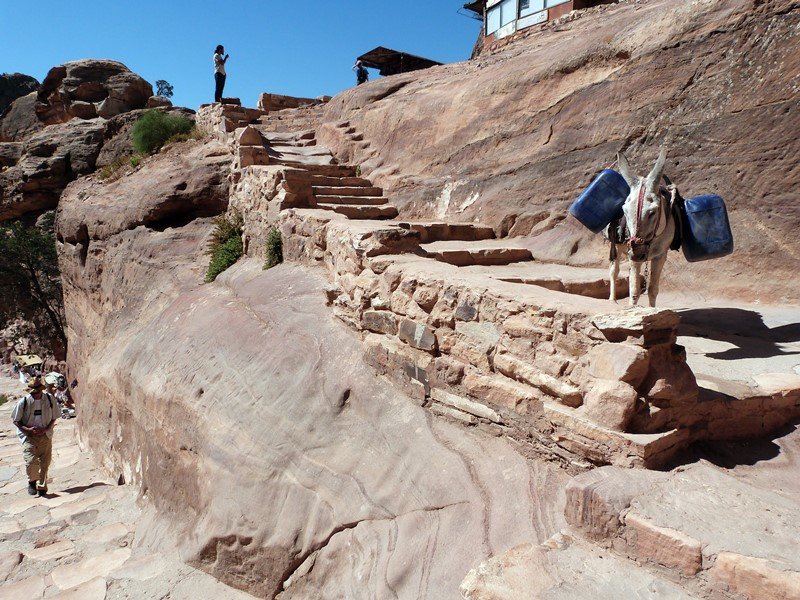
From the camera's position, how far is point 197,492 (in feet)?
16.0

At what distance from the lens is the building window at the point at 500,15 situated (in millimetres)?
26230

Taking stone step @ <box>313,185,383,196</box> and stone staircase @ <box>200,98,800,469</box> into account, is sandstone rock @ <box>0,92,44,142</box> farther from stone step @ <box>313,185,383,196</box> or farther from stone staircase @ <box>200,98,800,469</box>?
stone staircase @ <box>200,98,800,469</box>

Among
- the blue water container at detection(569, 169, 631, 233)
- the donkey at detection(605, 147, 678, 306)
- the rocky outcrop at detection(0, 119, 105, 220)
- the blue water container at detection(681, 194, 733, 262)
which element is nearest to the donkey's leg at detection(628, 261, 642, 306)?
the donkey at detection(605, 147, 678, 306)

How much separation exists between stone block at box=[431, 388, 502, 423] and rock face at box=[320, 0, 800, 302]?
4.11 meters

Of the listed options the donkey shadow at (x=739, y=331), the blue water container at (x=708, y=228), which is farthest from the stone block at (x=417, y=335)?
the blue water container at (x=708, y=228)

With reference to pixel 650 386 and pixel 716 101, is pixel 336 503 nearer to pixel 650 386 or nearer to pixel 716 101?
pixel 650 386

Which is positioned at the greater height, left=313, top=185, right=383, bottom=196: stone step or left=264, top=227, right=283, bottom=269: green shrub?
left=313, top=185, right=383, bottom=196: stone step

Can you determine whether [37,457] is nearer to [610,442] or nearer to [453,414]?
[453,414]

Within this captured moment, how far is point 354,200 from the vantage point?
31.5 ft

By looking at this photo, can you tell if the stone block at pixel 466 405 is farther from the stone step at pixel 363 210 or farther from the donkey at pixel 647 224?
the stone step at pixel 363 210

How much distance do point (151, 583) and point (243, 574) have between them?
813 mm

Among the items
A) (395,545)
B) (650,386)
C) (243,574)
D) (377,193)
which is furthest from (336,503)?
(377,193)

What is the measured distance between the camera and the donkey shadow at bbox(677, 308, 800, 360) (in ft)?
15.5

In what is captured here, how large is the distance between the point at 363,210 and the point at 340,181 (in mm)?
1393
